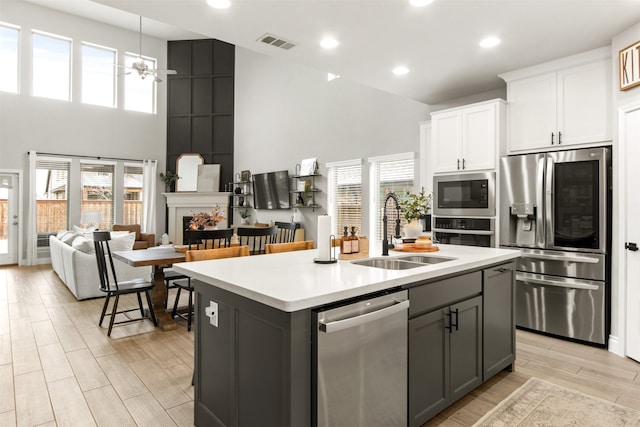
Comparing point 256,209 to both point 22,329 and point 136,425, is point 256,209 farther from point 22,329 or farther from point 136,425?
point 136,425

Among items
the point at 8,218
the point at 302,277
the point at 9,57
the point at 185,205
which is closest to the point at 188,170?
the point at 185,205

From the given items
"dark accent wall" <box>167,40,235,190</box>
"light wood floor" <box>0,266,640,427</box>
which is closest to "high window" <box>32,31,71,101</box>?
"dark accent wall" <box>167,40,235,190</box>

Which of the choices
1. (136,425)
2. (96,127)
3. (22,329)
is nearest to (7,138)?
(96,127)

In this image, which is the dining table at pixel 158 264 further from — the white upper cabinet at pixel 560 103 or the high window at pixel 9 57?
the high window at pixel 9 57

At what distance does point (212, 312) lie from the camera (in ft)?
6.34

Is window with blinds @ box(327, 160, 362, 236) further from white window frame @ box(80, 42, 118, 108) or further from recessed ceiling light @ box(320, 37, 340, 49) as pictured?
white window frame @ box(80, 42, 118, 108)

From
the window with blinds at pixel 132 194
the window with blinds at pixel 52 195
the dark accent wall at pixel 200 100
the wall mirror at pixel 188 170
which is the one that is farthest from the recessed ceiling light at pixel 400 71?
the window with blinds at pixel 52 195

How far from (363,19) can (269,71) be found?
6481mm

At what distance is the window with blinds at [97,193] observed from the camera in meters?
9.13

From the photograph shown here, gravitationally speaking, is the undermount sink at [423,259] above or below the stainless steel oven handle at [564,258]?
above

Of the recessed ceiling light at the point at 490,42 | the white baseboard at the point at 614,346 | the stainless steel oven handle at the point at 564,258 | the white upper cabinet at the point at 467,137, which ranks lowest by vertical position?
the white baseboard at the point at 614,346

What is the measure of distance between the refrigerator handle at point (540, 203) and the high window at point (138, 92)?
9464mm

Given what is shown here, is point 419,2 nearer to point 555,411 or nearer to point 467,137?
point 467,137

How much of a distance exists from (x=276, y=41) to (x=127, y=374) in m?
3.06
